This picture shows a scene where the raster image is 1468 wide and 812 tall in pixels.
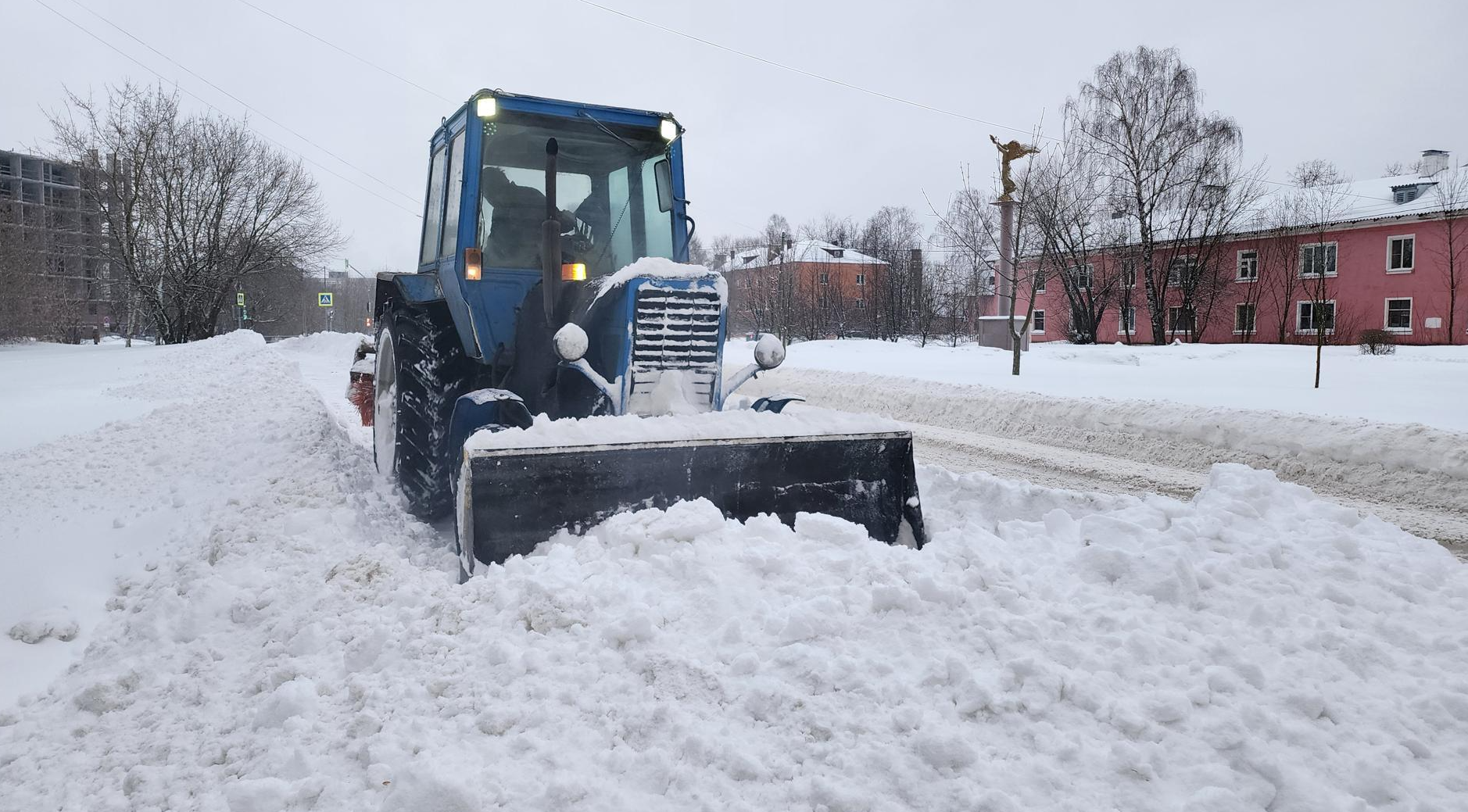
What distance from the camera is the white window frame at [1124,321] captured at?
98.5 feet

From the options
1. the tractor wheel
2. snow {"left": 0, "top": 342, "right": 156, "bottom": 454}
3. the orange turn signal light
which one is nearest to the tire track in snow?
the tractor wheel

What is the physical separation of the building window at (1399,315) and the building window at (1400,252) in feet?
3.28

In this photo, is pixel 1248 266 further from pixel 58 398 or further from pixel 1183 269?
pixel 58 398

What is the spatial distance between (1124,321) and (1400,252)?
813 centimetres

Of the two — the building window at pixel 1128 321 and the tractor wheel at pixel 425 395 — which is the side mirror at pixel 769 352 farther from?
the building window at pixel 1128 321

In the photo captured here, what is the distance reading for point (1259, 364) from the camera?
16.5 m

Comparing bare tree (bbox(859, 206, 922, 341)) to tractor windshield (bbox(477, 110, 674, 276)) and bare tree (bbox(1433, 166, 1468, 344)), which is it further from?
tractor windshield (bbox(477, 110, 674, 276))

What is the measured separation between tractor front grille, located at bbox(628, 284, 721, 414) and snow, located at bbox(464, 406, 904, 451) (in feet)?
0.73

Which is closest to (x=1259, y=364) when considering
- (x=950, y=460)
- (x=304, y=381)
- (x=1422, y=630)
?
(x=950, y=460)

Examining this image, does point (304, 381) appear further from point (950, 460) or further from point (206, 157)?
point (206, 157)

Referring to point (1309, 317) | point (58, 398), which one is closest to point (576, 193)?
point (58, 398)

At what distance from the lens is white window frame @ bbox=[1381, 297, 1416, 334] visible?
26391 millimetres

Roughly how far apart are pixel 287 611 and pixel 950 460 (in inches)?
214

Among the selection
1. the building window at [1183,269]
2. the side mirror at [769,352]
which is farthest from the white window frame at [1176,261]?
the side mirror at [769,352]
